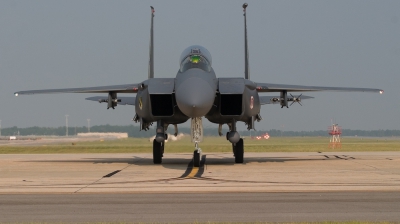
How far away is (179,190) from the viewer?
11422 millimetres

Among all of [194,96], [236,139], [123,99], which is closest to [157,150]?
[236,139]

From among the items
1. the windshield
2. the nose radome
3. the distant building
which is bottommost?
the distant building

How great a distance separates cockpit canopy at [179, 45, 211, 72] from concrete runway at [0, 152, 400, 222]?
10.6ft

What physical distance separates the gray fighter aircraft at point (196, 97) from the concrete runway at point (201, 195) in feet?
6.29

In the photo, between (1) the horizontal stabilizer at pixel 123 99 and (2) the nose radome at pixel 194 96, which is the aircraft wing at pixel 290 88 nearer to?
(2) the nose radome at pixel 194 96

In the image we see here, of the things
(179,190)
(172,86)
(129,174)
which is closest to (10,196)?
(179,190)

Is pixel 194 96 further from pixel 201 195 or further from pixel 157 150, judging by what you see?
pixel 201 195

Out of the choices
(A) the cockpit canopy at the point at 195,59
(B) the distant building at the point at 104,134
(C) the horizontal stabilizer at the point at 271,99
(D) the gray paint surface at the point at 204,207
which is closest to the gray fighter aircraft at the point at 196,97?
(A) the cockpit canopy at the point at 195,59

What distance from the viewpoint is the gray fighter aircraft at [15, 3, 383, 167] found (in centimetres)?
1634

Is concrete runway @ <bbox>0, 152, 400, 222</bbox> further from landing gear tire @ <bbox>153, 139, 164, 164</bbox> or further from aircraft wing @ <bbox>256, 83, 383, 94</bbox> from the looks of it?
aircraft wing @ <bbox>256, 83, 383, 94</bbox>

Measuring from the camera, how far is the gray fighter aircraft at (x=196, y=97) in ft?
53.6

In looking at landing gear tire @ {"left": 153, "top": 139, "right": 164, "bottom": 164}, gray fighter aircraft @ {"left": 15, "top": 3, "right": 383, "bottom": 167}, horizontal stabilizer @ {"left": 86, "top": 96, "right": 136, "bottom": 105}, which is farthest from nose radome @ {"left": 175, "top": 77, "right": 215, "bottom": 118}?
horizontal stabilizer @ {"left": 86, "top": 96, "right": 136, "bottom": 105}

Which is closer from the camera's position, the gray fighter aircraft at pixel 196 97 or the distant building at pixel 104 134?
the gray fighter aircraft at pixel 196 97

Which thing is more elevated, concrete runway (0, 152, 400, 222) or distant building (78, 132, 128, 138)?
distant building (78, 132, 128, 138)
